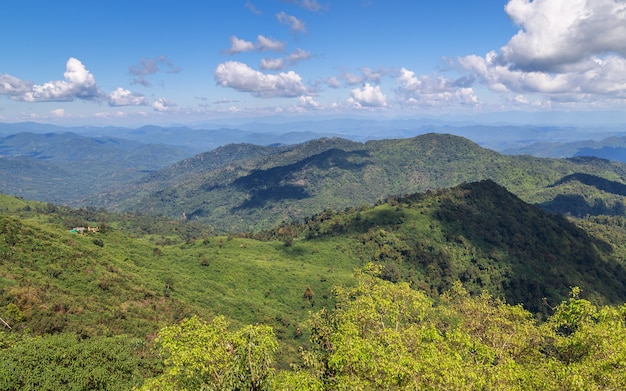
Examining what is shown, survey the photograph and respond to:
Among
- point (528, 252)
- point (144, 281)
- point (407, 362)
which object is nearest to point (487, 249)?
point (528, 252)

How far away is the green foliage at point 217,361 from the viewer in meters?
25.6

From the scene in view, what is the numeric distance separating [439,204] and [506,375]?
7112 inches

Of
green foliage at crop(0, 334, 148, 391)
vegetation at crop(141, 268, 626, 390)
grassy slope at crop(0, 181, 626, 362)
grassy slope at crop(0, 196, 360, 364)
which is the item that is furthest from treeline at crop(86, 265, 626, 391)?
grassy slope at crop(0, 196, 360, 364)

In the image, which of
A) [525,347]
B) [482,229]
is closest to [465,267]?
[482,229]

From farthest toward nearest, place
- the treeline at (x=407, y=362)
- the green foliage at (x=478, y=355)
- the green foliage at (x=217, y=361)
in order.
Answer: the green foliage at (x=217, y=361)
the treeline at (x=407, y=362)
the green foliage at (x=478, y=355)

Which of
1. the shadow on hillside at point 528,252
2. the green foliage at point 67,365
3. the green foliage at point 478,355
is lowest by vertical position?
the shadow on hillside at point 528,252

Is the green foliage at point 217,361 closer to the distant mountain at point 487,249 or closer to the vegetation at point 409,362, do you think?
the vegetation at point 409,362

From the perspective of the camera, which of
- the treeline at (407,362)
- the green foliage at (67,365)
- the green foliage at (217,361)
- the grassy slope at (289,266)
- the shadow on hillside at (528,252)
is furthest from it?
the shadow on hillside at (528,252)

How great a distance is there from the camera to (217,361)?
87.7ft

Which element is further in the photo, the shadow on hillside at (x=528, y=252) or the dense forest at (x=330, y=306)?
the shadow on hillside at (x=528, y=252)

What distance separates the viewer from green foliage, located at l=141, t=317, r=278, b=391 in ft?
84.0

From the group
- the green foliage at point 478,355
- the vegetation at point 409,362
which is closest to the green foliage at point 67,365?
the vegetation at point 409,362

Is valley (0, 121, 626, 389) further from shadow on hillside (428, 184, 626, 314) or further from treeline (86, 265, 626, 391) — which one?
shadow on hillside (428, 184, 626, 314)

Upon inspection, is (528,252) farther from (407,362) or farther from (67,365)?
(67,365)
